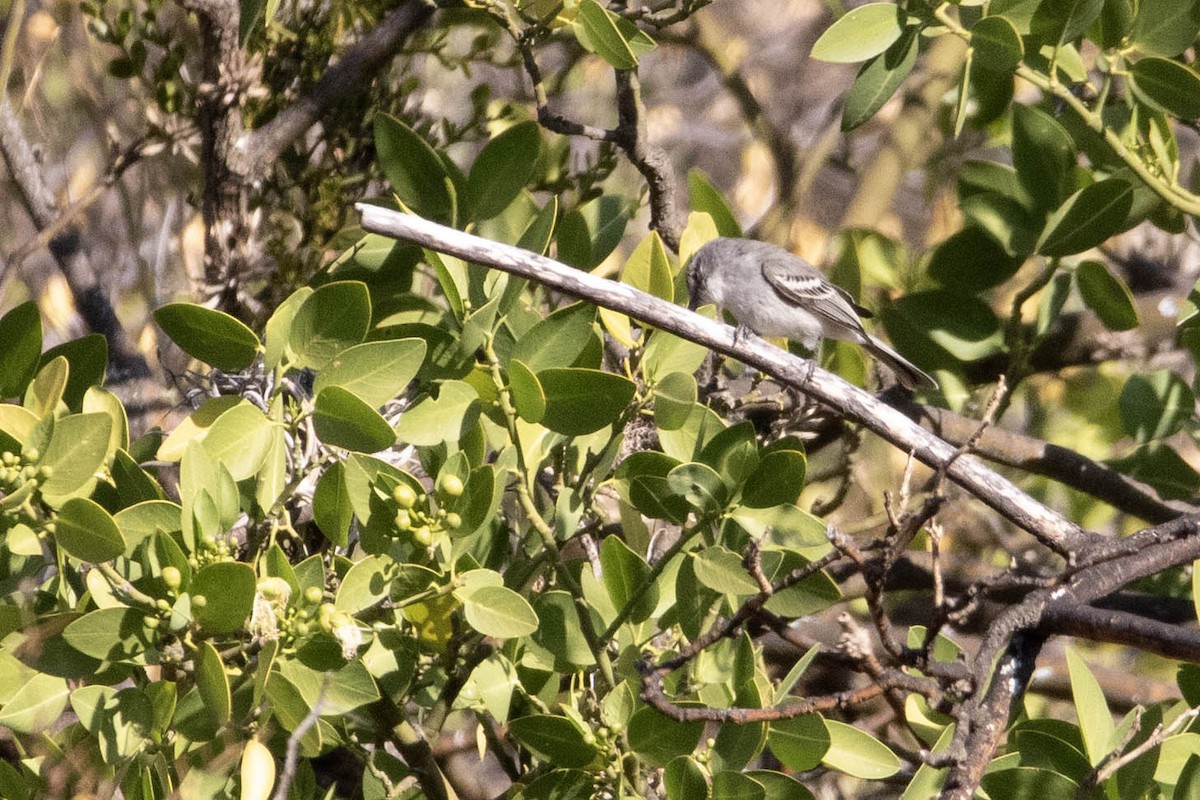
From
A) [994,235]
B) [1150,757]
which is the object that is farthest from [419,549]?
[994,235]

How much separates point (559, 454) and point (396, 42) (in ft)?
3.44

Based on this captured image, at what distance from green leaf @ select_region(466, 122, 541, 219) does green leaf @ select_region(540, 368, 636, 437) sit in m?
0.31

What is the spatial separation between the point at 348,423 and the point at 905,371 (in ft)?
5.40

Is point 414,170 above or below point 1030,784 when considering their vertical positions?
above

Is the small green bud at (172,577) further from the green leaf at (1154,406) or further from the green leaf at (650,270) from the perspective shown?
the green leaf at (1154,406)

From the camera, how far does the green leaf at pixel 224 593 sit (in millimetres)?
1233

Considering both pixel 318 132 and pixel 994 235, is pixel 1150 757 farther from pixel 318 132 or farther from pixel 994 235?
pixel 318 132

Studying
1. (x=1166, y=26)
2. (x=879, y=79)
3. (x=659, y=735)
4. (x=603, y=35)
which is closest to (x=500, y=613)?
(x=659, y=735)

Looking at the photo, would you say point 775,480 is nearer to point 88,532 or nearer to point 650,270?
point 650,270

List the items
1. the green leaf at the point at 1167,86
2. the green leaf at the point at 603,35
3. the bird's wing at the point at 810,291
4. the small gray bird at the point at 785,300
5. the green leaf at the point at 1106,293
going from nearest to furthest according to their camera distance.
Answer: the green leaf at the point at 603,35, the green leaf at the point at 1167,86, the green leaf at the point at 1106,293, the small gray bird at the point at 785,300, the bird's wing at the point at 810,291

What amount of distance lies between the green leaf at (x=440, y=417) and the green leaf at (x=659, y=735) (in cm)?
39

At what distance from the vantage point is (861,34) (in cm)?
184

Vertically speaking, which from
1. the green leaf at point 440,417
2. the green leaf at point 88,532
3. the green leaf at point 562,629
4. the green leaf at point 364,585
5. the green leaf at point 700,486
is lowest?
the green leaf at point 562,629

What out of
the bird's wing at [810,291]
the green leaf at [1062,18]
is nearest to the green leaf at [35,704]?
the green leaf at [1062,18]
